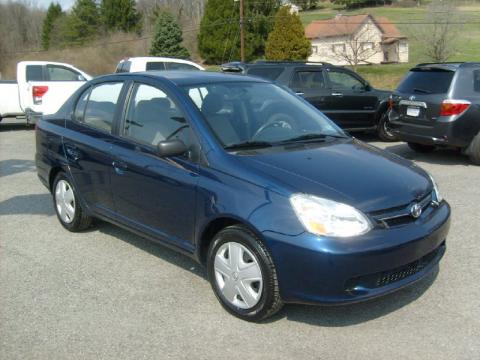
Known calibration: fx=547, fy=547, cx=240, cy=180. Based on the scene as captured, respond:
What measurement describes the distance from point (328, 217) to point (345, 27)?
6513 centimetres

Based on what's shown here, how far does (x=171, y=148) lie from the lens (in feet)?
13.1

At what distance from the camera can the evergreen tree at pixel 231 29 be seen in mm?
52062

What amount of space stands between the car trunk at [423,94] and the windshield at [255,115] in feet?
14.8

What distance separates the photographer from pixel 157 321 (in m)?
3.77

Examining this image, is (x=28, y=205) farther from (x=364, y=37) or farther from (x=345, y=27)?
(x=345, y=27)

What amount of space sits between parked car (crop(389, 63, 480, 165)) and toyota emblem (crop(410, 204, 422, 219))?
5.47m

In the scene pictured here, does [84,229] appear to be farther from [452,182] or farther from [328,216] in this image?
[452,182]

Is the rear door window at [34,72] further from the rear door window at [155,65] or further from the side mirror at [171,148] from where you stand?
the side mirror at [171,148]

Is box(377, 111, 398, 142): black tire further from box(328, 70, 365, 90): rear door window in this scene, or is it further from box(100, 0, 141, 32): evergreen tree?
box(100, 0, 141, 32): evergreen tree

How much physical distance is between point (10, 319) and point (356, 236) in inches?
97.1

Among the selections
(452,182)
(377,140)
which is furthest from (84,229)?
(377,140)

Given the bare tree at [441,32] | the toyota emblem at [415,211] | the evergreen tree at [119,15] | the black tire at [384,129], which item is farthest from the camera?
the evergreen tree at [119,15]

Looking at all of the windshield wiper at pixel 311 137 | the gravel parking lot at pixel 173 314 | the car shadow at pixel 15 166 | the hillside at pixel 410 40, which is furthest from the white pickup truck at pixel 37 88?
the hillside at pixel 410 40

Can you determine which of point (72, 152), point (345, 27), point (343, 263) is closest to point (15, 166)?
point (72, 152)
